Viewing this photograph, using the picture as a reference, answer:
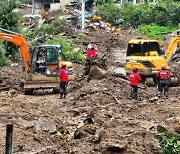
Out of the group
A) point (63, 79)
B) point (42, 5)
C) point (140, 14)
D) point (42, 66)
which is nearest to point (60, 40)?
point (42, 66)

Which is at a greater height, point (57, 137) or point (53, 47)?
point (53, 47)

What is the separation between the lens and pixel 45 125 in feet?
46.8

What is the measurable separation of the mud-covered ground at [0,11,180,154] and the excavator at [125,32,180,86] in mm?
1013

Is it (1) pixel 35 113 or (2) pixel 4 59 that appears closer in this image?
(1) pixel 35 113

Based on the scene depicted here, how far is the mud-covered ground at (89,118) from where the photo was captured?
1182cm

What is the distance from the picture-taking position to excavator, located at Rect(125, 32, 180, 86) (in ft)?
72.6

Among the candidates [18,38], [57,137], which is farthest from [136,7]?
[57,137]

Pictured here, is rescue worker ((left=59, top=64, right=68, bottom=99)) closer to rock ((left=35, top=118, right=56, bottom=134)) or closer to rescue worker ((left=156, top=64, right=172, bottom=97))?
rescue worker ((left=156, top=64, right=172, bottom=97))

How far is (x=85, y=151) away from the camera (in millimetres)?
11195

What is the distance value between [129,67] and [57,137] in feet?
32.9

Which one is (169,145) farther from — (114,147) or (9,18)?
(9,18)

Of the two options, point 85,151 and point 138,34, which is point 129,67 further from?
point 138,34

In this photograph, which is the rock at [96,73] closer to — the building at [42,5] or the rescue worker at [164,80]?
the rescue worker at [164,80]

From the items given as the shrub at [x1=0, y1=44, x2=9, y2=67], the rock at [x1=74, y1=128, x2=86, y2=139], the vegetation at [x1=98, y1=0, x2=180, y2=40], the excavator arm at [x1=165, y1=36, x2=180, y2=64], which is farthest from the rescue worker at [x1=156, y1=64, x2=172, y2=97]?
the vegetation at [x1=98, y1=0, x2=180, y2=40]
